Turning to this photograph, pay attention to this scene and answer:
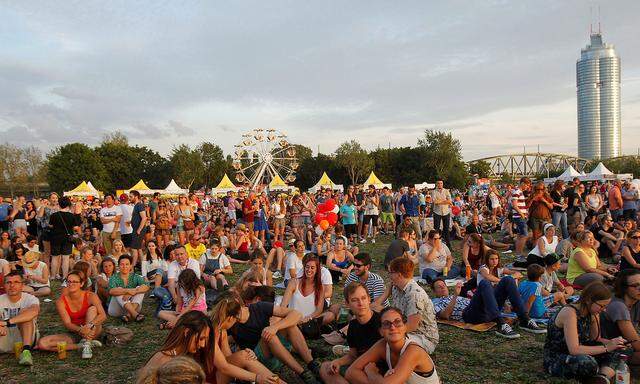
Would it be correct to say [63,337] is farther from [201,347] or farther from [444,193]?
[444,193]

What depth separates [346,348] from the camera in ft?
15.7

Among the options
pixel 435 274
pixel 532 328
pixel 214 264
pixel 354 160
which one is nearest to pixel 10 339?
pixel 214 264

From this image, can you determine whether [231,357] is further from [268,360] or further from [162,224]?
[162,224]

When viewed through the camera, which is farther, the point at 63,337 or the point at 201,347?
the point at 63,337

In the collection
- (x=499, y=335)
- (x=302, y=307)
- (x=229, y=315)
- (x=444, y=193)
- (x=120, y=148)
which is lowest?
(x=499, y=335)

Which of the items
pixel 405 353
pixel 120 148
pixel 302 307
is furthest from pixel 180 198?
pixel 120 148

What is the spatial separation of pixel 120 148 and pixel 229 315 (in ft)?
207

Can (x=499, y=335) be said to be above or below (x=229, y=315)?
below

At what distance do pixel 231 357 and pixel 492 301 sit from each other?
3.13 meters

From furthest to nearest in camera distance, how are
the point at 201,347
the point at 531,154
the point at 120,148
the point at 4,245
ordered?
the point at 531,154, the point at 120,148, the point at 4,245, the point at 201,347

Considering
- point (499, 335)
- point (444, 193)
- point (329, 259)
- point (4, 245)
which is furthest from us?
point (444, 193)

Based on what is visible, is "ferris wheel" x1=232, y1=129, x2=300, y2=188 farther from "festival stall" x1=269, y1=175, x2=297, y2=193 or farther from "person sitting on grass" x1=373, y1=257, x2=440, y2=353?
"person sitting on grass" x1=373, y1=257, x2=440, y2=353

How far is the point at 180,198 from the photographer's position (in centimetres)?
1238

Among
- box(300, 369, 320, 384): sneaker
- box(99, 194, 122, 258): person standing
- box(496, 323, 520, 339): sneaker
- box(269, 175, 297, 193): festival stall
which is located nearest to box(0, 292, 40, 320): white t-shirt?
box(300, 369, 320, 384): sneaker
